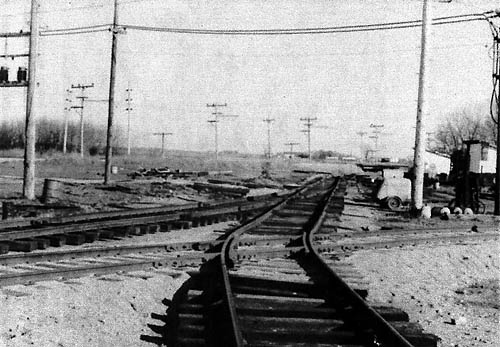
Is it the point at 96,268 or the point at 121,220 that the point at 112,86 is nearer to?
the point at 121,220

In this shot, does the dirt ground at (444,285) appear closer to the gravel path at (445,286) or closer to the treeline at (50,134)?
A: the gravel path at (445,286)

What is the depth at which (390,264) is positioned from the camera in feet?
28.9

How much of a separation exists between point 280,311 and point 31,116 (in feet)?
47.8

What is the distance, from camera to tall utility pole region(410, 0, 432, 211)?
55.8ft

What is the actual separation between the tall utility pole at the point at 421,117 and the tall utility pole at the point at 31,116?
11.7 m

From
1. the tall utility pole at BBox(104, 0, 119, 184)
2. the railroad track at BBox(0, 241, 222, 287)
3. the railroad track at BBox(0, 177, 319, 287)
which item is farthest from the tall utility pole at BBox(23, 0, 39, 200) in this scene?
the railroad track at BBox(0, 241, 222, 287)

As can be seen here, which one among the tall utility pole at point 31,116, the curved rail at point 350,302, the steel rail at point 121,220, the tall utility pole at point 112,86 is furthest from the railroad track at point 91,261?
the tall utility pole at point 112,86

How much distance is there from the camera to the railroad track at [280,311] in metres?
4.67

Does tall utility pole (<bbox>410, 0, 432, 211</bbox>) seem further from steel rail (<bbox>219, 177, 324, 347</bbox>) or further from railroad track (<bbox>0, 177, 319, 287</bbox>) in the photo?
railroad track (<bbox>0, 177, 319, 287</bbox>)

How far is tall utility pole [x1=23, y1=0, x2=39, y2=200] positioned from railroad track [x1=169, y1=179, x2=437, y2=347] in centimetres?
1113

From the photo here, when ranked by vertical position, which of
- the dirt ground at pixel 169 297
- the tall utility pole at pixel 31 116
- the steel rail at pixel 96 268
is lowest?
the dirt ground at pixel 169 297

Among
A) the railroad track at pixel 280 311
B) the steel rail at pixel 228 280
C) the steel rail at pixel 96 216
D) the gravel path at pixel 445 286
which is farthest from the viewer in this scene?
the steel rail at pixel 96 216

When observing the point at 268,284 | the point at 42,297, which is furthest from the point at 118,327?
the point at 268,284

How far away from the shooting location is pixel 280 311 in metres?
5.42
